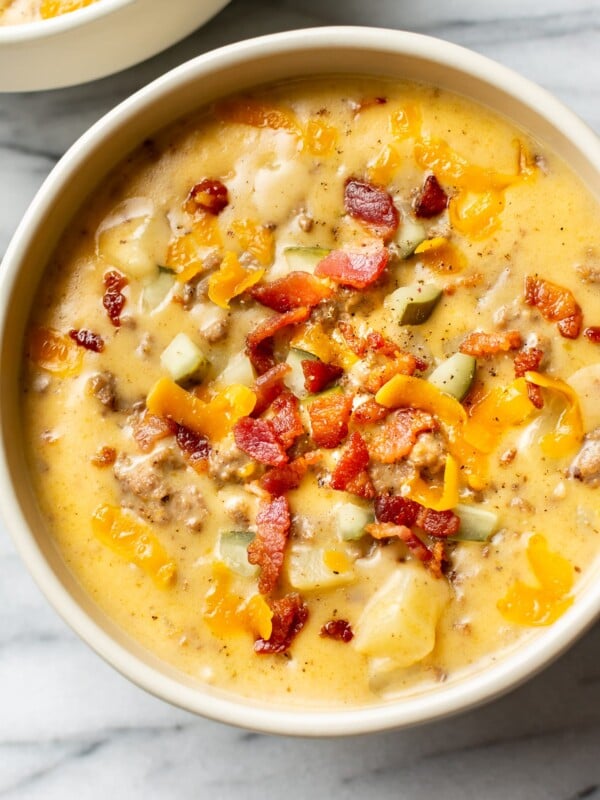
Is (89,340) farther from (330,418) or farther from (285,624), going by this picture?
(285,624)

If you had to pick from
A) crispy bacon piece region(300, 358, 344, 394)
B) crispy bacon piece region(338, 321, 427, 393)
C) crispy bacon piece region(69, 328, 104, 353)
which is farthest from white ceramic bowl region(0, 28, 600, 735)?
crispy bacon piece region(300, 358, 344, 394)

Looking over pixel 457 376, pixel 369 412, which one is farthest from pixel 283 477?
pixel 457 376

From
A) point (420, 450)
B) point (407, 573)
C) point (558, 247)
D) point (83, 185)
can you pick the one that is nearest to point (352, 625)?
point (407, 573)

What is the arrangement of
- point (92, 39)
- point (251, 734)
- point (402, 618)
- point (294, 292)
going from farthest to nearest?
point (251, 734) → point (92, 39) → point (294, 292) → point (402, 618)

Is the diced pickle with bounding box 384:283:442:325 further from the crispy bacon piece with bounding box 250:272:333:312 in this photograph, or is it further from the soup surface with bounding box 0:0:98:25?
the soup surface with bounding box 0:0:98:25

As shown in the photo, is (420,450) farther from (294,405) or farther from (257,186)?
(257,186)

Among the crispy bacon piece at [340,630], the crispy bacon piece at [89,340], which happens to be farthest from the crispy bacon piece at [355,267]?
the crispy bacon piece at [340,630]
